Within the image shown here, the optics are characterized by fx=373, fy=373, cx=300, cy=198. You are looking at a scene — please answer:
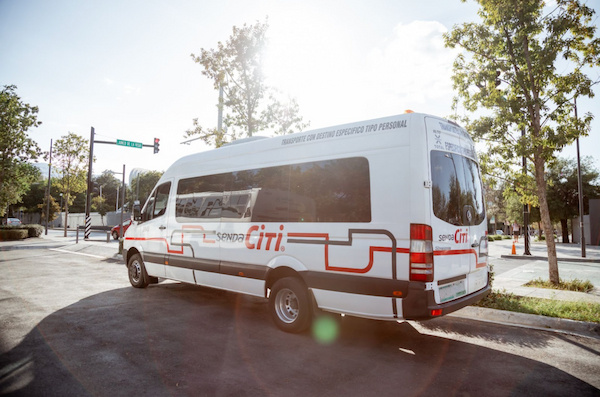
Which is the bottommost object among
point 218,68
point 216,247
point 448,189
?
point 216,247

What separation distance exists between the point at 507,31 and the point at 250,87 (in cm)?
990

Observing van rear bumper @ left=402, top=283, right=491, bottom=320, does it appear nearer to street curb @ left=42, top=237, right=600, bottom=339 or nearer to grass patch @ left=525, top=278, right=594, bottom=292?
street curb @ left=42, top=237, right=600, bottom=339

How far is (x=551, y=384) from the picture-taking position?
12.5ft

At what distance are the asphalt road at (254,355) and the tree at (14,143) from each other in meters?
23.9

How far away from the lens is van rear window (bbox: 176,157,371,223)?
16.0 feet

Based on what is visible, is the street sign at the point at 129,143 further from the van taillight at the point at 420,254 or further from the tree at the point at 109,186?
the tree at the point at 109,186

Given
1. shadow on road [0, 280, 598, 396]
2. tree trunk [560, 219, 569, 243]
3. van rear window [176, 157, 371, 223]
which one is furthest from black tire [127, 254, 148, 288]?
tree trunk [560, 219, 569, 243]

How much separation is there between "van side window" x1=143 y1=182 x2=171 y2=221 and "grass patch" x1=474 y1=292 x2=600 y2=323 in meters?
6.55

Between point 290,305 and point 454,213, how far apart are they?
2.68 meters

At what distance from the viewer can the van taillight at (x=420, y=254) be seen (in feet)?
13.9

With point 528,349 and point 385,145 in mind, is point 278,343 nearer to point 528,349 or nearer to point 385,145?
point 385,145

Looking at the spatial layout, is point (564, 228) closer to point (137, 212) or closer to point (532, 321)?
point (532, 321)

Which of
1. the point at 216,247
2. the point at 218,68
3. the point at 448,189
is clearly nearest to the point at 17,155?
the point at 218,68

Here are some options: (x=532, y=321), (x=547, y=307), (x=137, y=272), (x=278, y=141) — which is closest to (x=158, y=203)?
(x=137, y=272)
